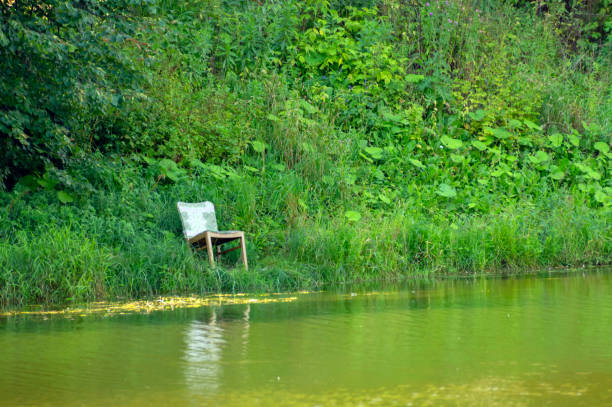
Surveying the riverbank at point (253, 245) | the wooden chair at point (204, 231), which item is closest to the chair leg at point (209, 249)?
the wooden chair at point (204, 231)

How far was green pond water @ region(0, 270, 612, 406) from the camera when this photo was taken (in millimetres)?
5105

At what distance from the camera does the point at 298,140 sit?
45.9 ft

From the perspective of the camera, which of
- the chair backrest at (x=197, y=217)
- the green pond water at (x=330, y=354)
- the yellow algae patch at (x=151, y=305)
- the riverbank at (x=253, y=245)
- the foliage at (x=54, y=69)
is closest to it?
the green pond water at (x=330, y=354)

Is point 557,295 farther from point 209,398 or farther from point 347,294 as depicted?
point 209,398

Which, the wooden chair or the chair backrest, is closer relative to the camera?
the wooden chair

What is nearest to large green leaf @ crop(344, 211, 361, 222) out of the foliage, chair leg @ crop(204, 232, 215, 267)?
chair leg @ crop(204, 232, 215, 267)

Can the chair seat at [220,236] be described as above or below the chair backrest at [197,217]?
below

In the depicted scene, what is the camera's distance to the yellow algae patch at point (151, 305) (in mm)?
8891

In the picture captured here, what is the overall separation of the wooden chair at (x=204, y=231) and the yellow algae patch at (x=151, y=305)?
99 centimetres

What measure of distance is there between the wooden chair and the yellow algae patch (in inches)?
39.1

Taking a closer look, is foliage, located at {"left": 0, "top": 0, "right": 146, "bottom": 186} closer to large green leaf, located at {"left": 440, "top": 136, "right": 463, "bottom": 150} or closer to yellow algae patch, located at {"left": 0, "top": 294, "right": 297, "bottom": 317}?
yellow algae patch, located at {"left": 0, "top": 294, "right": 297, "bottom": 317}

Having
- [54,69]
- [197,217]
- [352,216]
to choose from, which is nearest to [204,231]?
[197,217]

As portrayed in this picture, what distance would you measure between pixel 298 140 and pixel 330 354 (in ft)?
26.0

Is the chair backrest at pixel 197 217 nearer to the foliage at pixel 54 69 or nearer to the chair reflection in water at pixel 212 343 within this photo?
the foliage at pixel 54 69
